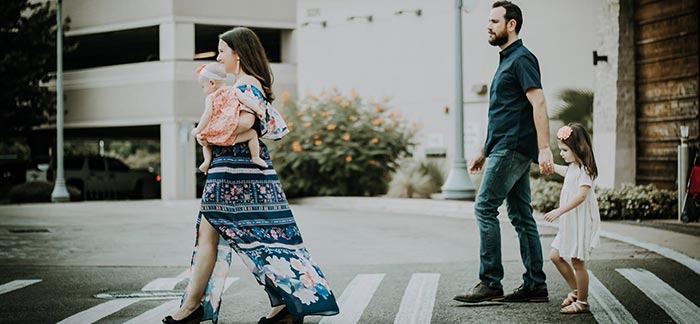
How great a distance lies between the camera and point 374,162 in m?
22.0

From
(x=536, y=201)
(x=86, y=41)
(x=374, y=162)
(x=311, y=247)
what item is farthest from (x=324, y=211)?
(x=86, y=41)

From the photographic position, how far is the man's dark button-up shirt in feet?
22.6

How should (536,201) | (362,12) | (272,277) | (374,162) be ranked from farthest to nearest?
1. (362,12)
2. (374,162)
3. (536,201)
4. (272,277)

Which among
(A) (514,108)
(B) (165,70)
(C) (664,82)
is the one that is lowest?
(A) (514,108)

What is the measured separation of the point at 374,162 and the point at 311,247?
392 inches

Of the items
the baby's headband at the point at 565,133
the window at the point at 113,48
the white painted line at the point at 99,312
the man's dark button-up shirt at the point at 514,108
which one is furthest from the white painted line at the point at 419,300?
the window at the point at 113,48

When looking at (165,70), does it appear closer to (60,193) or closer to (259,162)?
(60,193)

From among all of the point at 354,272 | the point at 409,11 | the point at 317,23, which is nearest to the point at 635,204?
the point at 354,272

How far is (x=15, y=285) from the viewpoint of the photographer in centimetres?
854

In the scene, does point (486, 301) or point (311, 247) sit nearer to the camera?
point (486, 301)

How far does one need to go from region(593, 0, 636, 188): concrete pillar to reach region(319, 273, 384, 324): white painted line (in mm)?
9623

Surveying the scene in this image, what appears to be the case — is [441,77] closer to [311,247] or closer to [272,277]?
[311,247]

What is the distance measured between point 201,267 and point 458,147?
1253 centimetres

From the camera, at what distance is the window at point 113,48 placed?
34.2 meters
